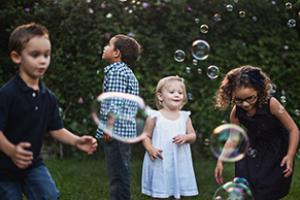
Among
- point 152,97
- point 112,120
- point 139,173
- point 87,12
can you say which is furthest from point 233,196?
point 87,12

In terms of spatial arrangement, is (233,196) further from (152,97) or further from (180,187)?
(152,97)

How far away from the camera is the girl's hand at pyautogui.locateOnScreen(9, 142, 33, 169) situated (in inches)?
126

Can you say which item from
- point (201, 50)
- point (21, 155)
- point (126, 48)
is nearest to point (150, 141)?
point (126, 48)

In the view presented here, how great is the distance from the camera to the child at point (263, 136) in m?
4.21

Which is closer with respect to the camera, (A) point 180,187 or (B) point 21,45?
(B) point 21,45

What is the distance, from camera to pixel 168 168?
4.69m

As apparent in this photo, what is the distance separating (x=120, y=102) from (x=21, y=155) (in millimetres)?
1250

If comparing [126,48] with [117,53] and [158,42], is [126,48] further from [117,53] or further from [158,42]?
[158,42]

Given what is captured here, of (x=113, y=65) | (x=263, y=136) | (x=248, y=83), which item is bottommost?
(x=263, y=136)

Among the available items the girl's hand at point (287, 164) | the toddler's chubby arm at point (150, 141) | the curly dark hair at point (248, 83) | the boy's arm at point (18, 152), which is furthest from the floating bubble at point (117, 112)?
the boy's arm at point (18, 152)

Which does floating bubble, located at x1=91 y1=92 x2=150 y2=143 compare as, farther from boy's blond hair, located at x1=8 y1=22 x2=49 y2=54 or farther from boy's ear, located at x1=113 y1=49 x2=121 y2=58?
boy's blond hair, located at x1=8 y1=22 x2=49 y2=54

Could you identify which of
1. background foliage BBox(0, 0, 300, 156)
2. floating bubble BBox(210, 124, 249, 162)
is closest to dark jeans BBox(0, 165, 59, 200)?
floating bubble BBox(210, 124, 249, 162)

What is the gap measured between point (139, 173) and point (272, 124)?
2.59 metres

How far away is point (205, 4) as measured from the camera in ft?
25.0
